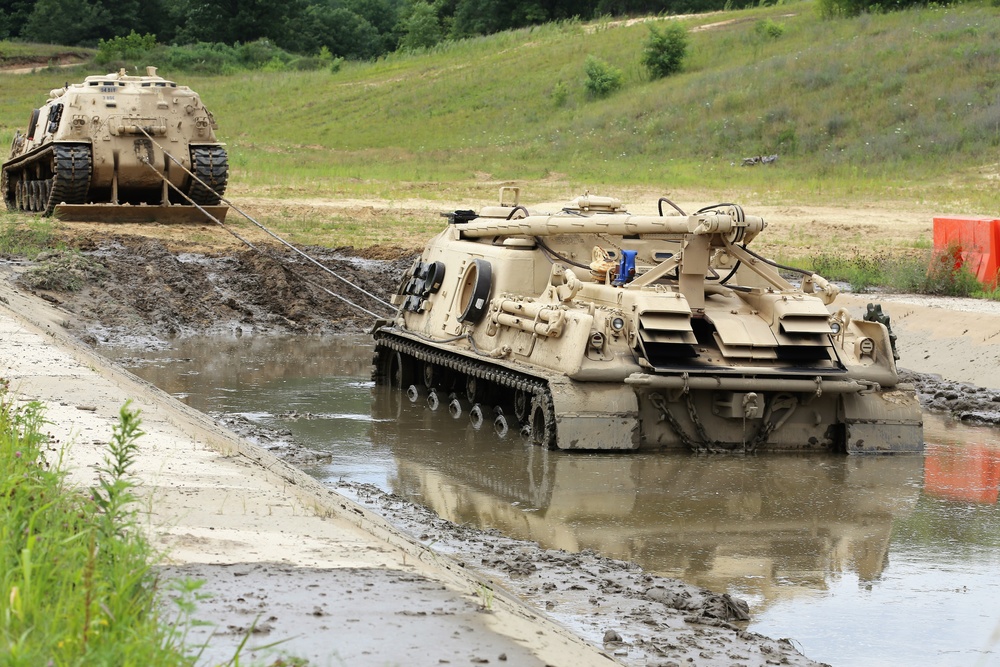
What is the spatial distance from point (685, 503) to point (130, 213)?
621 inches

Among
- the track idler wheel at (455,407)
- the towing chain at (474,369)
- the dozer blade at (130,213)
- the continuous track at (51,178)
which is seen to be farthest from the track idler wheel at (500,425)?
the continuous track at (51,178)

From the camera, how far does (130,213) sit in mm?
23750

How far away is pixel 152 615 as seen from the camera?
4641 mm

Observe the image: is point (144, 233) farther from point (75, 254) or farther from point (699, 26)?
point (699, 26)

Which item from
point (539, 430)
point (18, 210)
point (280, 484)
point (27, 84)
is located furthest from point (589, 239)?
point (27, 84)

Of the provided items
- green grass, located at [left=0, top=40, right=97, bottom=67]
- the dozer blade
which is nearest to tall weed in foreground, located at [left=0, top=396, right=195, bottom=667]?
the dozer blade

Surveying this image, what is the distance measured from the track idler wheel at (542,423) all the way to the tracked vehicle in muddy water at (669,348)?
11mm

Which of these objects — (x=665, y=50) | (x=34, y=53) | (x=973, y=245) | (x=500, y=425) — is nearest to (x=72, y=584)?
(x=500, y=425)

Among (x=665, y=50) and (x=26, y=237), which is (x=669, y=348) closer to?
(x=26, y=237)

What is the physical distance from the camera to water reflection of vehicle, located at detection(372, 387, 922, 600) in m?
8.61

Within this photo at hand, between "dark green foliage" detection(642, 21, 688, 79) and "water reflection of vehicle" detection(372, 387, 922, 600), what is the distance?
33.2 metres

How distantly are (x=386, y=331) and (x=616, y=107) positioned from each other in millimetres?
27166

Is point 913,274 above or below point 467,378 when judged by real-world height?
above

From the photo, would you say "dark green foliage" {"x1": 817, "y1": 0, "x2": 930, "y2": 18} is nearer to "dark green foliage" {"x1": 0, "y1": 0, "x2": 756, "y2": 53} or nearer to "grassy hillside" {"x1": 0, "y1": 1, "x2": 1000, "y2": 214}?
"grassy hillside" {"x1": 0, "y1": 1, "x2": 1000, "y2": 214}
